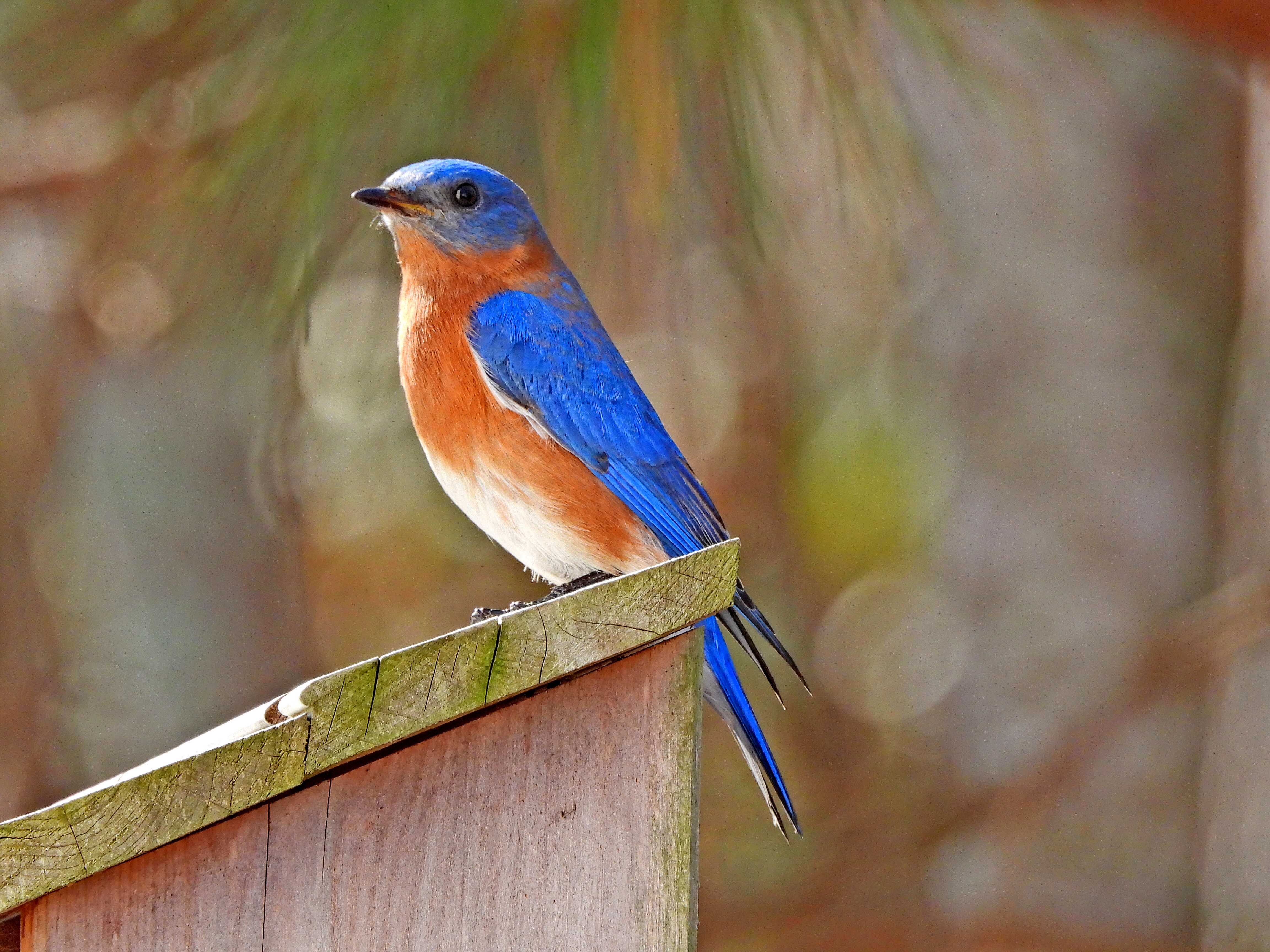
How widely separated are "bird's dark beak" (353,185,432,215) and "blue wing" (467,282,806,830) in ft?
0.83

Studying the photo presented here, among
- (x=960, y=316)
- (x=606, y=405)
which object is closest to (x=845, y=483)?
(x=960, y=316)

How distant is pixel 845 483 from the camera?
5.73 m

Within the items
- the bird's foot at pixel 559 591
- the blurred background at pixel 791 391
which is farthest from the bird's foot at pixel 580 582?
the blurred background at pixel 791 391

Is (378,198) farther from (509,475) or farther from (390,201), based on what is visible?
(509,475)

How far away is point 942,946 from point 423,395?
9.66 ft

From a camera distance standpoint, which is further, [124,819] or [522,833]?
[522,833]

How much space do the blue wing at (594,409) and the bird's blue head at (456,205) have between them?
16cm

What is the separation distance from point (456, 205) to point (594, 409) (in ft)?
1.89

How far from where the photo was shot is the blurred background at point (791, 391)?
3.50 m

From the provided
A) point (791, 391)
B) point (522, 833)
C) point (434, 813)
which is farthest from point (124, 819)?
point (791, 391)

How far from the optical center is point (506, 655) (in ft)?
6.44

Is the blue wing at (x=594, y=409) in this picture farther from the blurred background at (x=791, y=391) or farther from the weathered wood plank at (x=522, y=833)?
the weathered wood plank at (x=522, y=833)

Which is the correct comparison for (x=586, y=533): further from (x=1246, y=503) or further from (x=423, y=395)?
(x=1246, y=503)

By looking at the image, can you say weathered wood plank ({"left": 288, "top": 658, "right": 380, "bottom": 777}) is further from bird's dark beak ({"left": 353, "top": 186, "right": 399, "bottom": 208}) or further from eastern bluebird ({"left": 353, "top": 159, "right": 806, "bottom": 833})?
bird's dark beak ({"left": 353, "top": 186, "right": 399, "bottom": 208})
